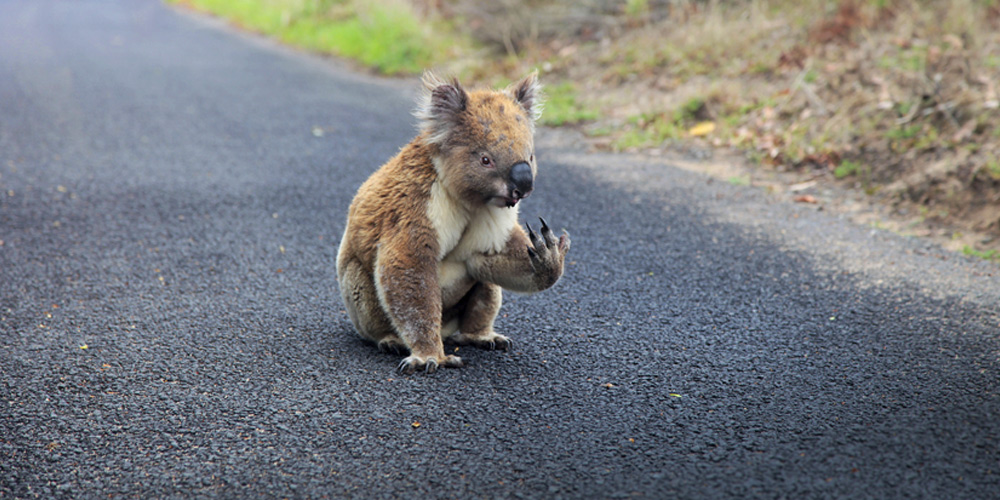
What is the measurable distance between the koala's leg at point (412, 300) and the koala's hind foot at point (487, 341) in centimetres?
36

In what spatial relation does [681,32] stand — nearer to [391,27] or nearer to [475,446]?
[391,27]

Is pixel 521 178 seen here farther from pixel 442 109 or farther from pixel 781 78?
pixel 781 78

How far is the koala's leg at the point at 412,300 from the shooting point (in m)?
3.60

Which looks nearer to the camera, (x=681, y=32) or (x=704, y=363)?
(x=704, y=363)

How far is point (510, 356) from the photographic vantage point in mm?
3945

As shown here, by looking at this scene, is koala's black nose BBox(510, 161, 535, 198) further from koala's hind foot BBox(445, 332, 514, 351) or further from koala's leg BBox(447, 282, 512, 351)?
koala's hind foot BBox(445, 332, 514, 351)

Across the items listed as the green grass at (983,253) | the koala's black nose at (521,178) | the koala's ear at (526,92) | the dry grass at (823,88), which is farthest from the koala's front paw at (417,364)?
the dry grass at (823,88)

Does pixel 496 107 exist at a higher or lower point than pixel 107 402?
higher

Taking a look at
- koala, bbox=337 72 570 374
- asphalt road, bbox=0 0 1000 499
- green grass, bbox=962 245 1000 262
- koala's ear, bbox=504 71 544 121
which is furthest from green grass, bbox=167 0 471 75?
koala, bbox=337 72 570 374

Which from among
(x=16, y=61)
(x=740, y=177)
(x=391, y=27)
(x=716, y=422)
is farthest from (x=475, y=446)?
(x=16, y=61)

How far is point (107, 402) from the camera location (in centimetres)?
338

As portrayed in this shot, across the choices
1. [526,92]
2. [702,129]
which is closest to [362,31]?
[702,129]

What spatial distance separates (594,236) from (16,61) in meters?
12.1

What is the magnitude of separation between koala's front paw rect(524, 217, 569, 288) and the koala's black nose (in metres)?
0.23
